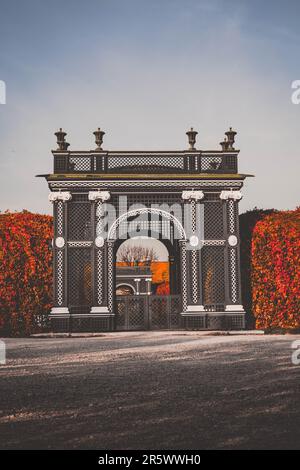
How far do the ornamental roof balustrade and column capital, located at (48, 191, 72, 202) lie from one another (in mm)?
1322

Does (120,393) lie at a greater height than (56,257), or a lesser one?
lesser

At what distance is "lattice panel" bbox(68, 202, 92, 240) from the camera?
28.3 metres

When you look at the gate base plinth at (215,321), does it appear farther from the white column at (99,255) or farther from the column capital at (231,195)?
the column capital at (231,195)

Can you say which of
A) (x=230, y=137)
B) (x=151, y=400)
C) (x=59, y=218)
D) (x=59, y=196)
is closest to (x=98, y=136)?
(x=59, y=196)

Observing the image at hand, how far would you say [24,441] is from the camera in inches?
251

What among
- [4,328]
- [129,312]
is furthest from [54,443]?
[129,312]

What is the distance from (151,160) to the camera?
29.3 m

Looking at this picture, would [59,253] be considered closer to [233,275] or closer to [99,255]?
[99,255]

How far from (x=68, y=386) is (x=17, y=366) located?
141 inches

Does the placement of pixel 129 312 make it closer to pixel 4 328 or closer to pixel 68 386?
pixel 4 328

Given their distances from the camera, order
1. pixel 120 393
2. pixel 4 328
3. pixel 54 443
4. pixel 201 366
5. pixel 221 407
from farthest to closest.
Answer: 1. pixel 4 328
2. pixel 201 366
3. pixel 120 393
4. pixel 221 407
5. pixel 54 443

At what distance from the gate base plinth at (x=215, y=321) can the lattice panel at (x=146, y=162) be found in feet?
24.7

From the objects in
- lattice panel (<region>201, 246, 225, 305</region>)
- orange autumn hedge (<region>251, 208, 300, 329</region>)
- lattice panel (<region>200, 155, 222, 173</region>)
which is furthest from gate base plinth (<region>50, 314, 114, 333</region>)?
lattice panel (<region>200, 155, 222, 173</region>)

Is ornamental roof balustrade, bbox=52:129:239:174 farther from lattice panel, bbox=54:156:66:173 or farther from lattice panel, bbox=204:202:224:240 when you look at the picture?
lattice panel, bbox=204:202:224:240
